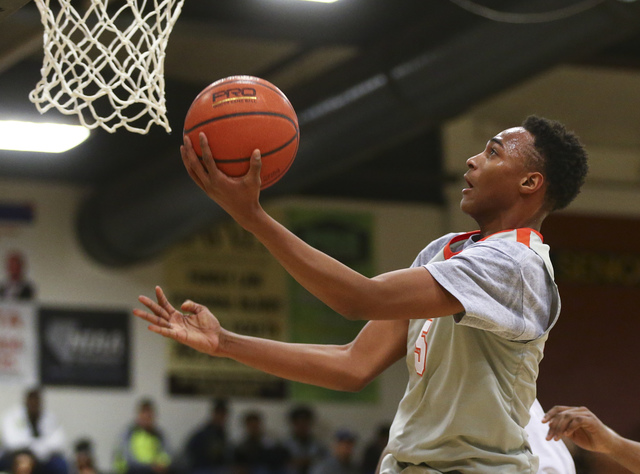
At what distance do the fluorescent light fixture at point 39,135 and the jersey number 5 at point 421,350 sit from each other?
20.2ft

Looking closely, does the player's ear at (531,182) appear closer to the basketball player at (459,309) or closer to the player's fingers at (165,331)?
the basketball player at (459,309)

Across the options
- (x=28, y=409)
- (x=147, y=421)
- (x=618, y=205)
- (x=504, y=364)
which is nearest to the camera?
(x=504, y=364)

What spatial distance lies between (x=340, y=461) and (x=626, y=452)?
787cm

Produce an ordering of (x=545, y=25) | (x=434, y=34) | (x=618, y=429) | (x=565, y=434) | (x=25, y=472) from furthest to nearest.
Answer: (x=618, y=429), (x=25, y=472), (x=434, y=34), (x=545, y=25), (x=565, y=434)

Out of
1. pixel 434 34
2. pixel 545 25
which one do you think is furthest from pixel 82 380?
pixel 545 25

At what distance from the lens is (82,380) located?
11703 millimetres

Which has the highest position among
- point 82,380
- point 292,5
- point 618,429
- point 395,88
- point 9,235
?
point 292,5

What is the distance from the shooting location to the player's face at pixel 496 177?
284 centimetres

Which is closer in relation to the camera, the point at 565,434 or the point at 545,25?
the point at 565,434

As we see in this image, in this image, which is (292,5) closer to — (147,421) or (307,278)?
(147,421)

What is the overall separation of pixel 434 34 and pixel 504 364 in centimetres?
591

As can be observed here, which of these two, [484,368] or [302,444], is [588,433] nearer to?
[484,368]

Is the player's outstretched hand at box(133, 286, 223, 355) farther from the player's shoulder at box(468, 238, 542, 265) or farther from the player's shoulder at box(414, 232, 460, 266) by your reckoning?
the player's shoulder at box(468, 238, 542, 265)

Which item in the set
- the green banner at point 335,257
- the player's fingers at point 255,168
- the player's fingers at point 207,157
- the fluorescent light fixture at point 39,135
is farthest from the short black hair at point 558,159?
the green banner at point 335,257
